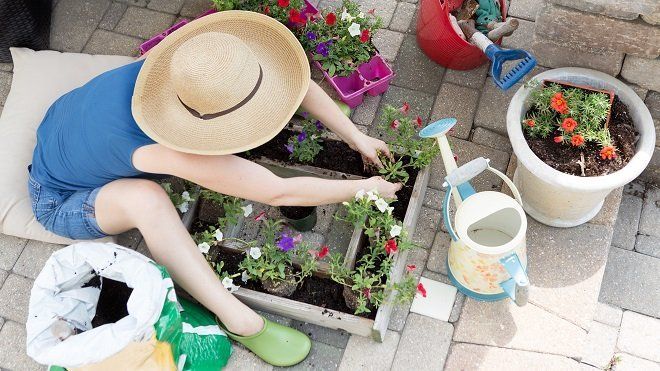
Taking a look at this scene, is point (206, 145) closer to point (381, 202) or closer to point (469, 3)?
point (381, 202)

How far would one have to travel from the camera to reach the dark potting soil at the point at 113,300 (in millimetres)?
2736

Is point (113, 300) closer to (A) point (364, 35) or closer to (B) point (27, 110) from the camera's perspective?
(B) point (27, 110)

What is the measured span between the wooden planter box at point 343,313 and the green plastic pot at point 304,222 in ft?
0.65

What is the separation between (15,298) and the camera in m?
3.23

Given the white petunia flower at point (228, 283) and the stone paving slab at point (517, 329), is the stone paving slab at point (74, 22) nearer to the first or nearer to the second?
the white petunia flower at point (228, 283)

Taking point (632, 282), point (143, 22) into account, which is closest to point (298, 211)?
point (632, 282)

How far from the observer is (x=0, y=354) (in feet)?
10.2

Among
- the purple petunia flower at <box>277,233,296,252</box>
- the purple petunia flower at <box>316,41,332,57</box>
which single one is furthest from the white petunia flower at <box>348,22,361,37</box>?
the purple petunia flower at <box>277,233,296,252</box>

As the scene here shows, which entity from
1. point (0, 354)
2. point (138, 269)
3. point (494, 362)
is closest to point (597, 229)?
point (494, 362)

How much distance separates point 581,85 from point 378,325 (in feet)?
4.30

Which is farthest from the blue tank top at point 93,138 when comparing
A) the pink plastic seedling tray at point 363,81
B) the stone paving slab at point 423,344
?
the stone paving slab at point 423,344

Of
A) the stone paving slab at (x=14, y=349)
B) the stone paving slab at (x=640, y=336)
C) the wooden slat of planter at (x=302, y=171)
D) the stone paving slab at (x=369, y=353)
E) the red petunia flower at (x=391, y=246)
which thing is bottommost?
the stone paving slab at (x=14, y=349)

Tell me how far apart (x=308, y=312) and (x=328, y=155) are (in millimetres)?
734

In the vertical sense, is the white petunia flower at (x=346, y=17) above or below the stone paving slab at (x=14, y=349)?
above
